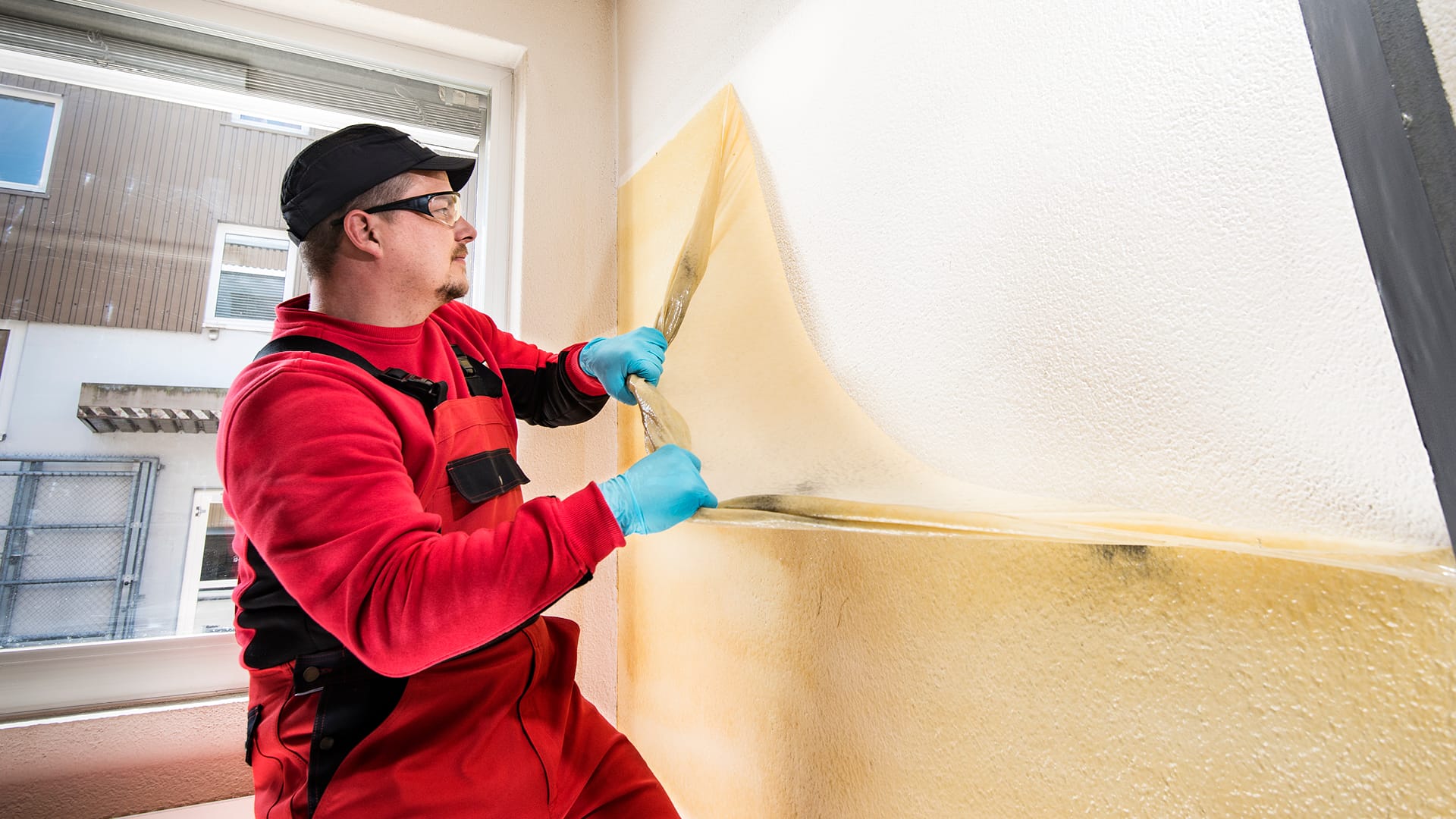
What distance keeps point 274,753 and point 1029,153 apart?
124cm

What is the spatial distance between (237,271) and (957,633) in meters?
1.87

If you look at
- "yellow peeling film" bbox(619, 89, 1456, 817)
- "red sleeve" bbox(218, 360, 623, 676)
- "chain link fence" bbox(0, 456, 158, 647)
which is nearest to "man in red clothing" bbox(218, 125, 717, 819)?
"red sleeve" bbox(218, 360, 623, 676)

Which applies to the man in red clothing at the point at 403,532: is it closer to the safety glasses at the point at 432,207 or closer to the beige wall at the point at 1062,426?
the safety glasses at the point at 432,207

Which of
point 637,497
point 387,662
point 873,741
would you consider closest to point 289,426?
point 387,662

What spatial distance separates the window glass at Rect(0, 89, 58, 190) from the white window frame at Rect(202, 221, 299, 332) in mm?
354

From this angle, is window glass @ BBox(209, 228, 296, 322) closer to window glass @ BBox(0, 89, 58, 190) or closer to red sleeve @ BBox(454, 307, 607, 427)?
window glass @ BBox(0, 89, 58, 190)

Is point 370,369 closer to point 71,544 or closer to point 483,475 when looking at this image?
point 483,475

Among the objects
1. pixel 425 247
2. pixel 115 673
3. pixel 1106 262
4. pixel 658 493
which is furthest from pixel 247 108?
pixel 1106 262

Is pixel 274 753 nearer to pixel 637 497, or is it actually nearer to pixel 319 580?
pixel 319 580

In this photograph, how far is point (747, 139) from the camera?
1237 mm

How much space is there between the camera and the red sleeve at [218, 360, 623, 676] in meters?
0.76

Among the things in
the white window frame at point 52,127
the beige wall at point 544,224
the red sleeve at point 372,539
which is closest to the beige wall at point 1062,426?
the red sleeve at point 372,539

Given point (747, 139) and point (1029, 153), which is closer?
point (1029, 153)

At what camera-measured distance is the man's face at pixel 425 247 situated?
3.72 ft
